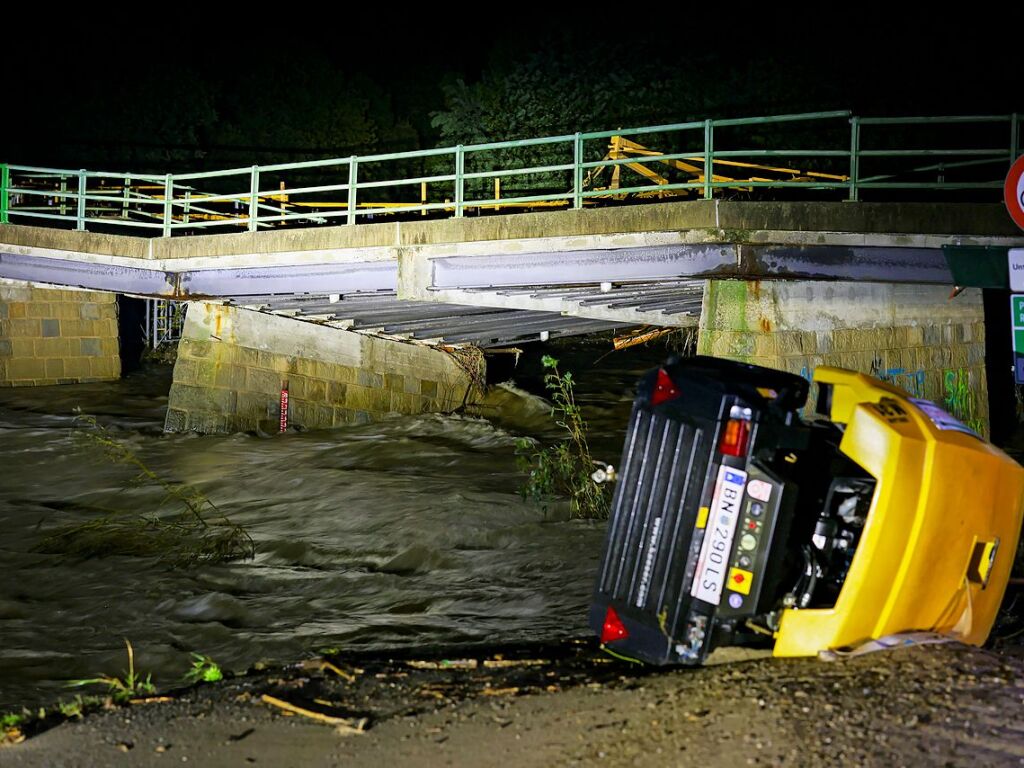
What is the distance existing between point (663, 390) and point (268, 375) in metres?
13.1

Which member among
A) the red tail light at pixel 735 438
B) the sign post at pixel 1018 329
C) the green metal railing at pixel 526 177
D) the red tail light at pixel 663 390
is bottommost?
the red tail light at pixel 735 438

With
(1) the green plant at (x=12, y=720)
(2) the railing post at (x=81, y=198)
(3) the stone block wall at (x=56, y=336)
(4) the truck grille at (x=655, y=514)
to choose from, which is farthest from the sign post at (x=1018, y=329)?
(3) the stone block wall at (x=56, y=336)

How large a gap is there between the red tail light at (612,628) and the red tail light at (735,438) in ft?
3.53

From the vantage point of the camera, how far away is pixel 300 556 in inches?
431

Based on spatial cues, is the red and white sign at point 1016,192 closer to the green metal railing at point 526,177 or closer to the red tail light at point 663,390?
the red tail light at point 663,390

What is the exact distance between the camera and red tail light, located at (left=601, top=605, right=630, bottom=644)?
5.54m

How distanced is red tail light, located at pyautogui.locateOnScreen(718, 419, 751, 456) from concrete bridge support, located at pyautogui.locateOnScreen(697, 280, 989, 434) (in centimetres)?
549

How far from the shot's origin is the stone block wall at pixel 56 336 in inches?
809

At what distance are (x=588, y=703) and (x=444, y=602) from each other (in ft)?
12.9

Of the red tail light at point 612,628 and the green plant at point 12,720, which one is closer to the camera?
the green plant at point 12,720

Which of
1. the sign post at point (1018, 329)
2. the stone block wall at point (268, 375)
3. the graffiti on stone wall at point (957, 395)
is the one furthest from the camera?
the stone block wall at point (268, 375)

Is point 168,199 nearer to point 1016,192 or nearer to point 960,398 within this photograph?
point 960,398

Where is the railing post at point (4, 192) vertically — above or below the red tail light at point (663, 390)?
above

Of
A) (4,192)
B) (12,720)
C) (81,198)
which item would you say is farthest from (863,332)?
(4,192)
